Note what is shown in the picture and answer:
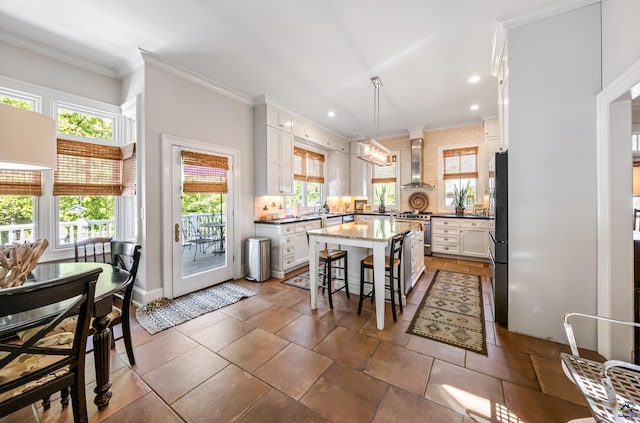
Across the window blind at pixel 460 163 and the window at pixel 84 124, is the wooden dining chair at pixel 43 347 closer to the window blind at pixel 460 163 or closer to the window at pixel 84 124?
the window at pixel 84 124

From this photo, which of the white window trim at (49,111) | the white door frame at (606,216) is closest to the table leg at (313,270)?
the white window trim at (49,111)

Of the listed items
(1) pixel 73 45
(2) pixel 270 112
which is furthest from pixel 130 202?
(2) pixel 270 112

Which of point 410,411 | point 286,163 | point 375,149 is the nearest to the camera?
point 410,411

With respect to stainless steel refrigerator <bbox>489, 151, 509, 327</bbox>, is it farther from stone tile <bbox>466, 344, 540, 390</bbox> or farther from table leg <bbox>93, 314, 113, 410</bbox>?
table leg <bbox>93, 314, 113, 410</bbox>

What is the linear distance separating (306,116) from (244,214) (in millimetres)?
2543

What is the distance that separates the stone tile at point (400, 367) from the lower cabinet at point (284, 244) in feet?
7.83

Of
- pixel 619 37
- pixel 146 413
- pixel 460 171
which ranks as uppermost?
pixel 619 37

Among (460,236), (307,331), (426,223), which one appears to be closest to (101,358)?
(307,331)

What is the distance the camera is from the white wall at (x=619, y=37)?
1712 millimetres

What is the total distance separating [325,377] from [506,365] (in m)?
1.47

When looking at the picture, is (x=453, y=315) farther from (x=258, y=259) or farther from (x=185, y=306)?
(x=185, y=306)

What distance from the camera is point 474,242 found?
5.15 metres

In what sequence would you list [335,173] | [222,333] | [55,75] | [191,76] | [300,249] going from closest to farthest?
[222,333], [55,75], [191,76], [300,249], [335,173]

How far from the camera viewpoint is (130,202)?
11.4ft
